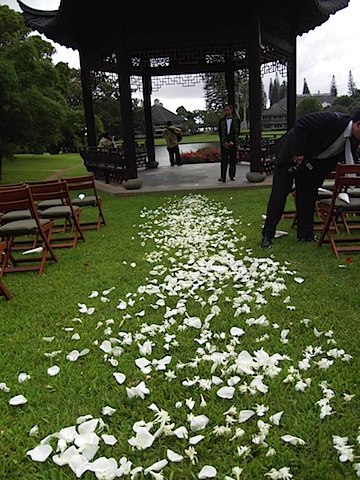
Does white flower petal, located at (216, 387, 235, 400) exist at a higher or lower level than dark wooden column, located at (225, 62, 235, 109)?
lower

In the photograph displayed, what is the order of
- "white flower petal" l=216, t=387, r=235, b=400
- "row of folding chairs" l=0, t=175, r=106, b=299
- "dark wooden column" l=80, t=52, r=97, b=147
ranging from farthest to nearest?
"dark wooden column" l=80, t=52, r=97, b=147
"row of folding chairs" l=0, t=175, r=106, b=299
"white flower petal" l=216, t=387, r=235, b=400

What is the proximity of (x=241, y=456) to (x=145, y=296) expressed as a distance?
1978 millimetres

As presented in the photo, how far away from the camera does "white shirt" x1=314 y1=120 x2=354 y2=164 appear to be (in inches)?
165

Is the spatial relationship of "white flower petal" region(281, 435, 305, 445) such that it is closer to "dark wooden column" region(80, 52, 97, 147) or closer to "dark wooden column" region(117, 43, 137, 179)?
"dark wooden column" region(117, 43, 137, 179)

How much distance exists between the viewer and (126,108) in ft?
30.8

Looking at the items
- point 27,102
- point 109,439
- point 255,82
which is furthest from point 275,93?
point 109,439

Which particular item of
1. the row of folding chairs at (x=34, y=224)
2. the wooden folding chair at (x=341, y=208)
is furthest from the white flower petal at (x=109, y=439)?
the wooden folding chair at (x=341, y=208)

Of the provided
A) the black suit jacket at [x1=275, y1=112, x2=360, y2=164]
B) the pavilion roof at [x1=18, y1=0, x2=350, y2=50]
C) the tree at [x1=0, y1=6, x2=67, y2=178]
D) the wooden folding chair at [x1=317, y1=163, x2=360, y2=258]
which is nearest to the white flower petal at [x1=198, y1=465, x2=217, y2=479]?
the wooden folding chair at [x1=317, y1=163, x2=360, y2=258]

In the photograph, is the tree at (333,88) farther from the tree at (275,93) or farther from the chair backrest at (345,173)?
the chair backrest at (345,173)

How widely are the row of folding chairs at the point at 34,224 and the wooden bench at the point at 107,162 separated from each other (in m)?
3.27

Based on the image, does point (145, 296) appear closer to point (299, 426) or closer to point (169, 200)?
point (299, 426)

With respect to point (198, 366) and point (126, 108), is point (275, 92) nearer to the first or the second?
point (126, 108)

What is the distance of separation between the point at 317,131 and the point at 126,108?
6.05m

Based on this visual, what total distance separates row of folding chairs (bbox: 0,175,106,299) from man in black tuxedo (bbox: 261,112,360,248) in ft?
8.50
